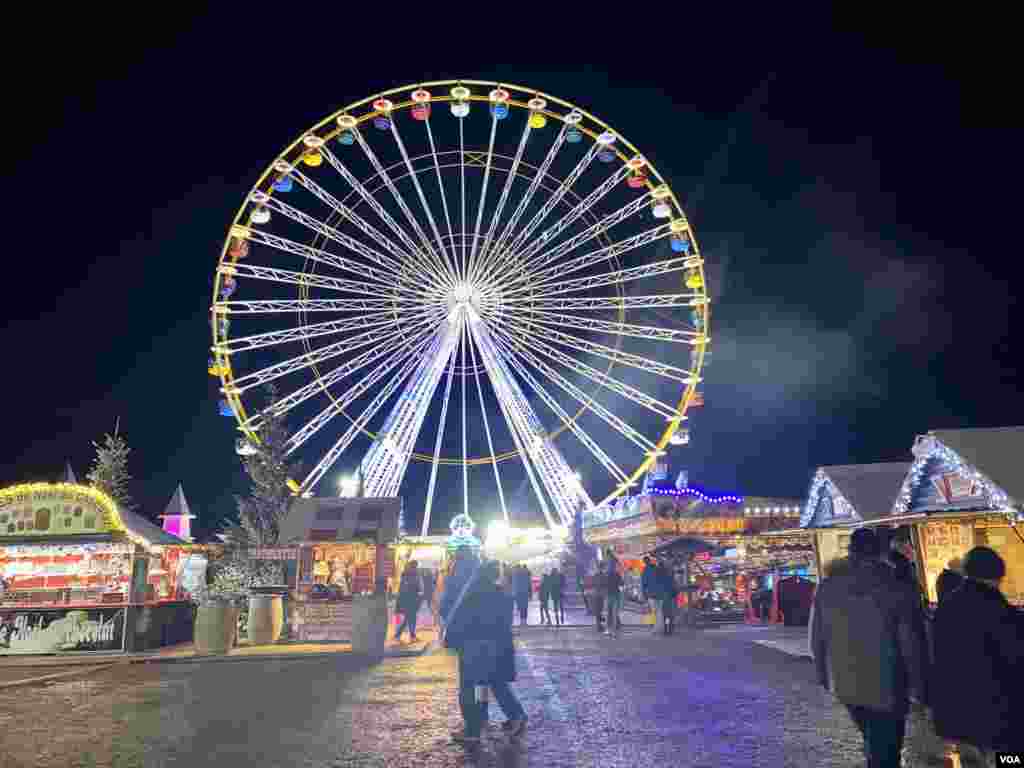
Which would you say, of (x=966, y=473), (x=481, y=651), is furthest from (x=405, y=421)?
(x=481, y=651)

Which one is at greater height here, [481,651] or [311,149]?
[311,149]

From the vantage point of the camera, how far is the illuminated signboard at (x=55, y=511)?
16.2 meters

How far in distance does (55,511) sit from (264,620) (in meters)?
4.92

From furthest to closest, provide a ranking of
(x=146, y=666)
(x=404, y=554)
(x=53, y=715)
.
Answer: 1. (x=404, y=554)
2. (x=146, y=666)
3. (x=53, y=715)

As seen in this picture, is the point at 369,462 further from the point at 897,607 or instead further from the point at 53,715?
the point at 897,607

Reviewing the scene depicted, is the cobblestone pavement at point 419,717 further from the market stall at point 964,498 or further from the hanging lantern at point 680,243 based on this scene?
the hanging lantern at point 680,243

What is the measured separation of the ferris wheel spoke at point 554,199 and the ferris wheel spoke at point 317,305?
3778 millimetres

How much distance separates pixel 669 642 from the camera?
14.8 metres

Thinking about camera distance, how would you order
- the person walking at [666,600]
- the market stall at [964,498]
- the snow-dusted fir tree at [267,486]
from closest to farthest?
the market stall at [964,498], the person walking at [666,600], the snow-dusted fir tree at [267,486]

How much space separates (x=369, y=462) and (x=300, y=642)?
8309mm

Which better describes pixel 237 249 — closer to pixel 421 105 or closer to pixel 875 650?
pixel 421 105

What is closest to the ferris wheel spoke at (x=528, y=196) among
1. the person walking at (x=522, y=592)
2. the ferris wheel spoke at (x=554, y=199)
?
the ferris wheel spoke at (x=554, y=199)

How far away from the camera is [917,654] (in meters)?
3.90

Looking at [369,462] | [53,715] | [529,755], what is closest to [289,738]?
[529,755]
